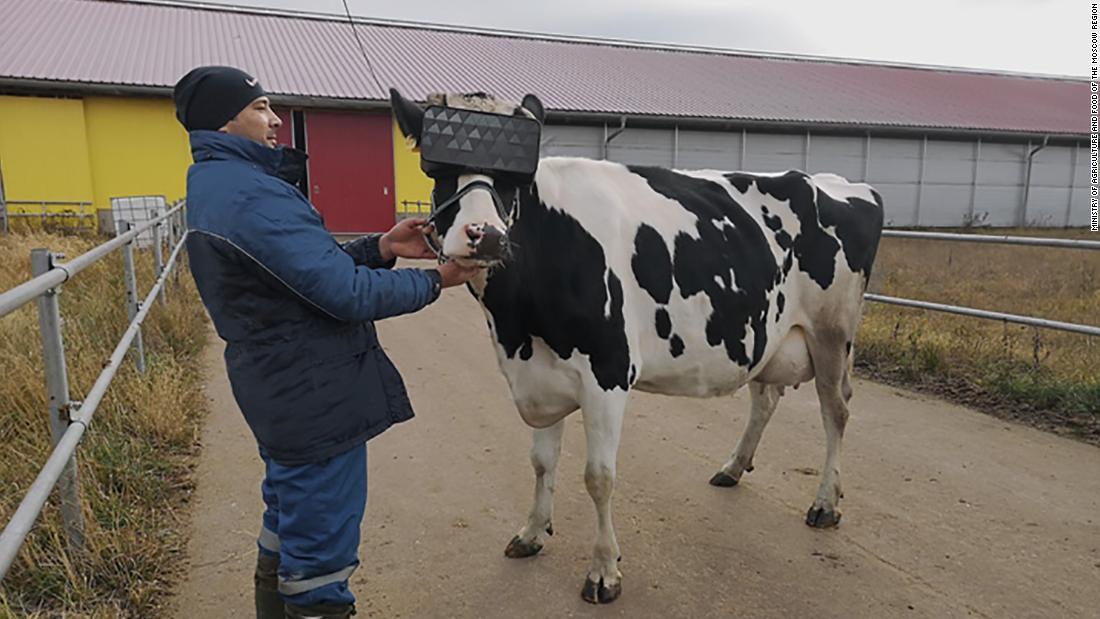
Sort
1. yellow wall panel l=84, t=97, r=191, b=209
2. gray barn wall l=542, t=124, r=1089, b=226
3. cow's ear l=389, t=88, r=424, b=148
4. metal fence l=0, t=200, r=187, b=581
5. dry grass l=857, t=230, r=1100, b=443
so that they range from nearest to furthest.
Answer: metal fence l=0, t=200, r=187, b=581 → cow's ear l=389, t=88, r=424, b=148 → dry grass l=857, t=230, r=1100, b=443 → yellow wall panel l=84, t=97, r=191, b=209 → gray barn wall l=542, t=124, r=1089, b=226

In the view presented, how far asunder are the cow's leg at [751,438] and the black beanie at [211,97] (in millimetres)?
2971

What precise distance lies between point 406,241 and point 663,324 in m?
1.25

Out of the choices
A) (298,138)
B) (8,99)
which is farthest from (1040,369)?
(8,99)

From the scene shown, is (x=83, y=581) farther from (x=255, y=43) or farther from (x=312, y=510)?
(x=255, y=43)

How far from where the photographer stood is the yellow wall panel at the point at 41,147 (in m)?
16.1

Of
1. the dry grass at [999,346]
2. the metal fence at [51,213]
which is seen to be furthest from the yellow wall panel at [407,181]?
the dry grass at [999,346]

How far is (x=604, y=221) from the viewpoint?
302 cm

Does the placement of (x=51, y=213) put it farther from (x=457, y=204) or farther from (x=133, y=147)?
(x=457, y=204)

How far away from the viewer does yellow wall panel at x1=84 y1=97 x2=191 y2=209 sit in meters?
16.7

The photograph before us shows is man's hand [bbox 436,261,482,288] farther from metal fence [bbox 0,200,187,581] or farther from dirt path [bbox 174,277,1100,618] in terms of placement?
dirt path [bbox 174,277,1100,618]

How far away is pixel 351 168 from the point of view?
18.4m

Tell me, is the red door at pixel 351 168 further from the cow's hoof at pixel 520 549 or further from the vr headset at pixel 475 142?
the vr headset at pixel 475 142

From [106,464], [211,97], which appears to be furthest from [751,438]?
[106,464]

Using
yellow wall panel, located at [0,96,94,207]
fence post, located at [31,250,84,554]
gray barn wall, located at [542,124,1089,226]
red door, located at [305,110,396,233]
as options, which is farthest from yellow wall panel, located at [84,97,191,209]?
fence post, located at [31,250,84,554]
